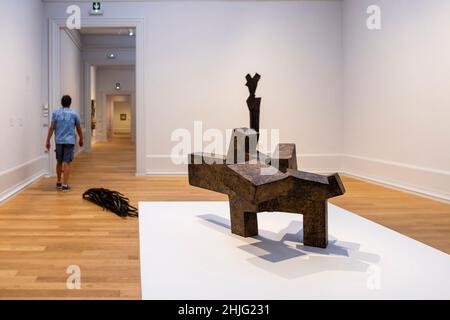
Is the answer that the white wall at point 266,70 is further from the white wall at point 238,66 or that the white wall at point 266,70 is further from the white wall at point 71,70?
the white wall at point 71,70

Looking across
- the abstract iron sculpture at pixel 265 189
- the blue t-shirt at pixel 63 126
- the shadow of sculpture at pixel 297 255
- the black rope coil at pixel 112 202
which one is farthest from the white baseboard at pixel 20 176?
the shadow of sculpture at pixel 297 255

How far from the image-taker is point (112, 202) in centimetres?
491

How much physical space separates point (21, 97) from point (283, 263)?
5.36 meters

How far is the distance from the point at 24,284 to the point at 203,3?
6.74 metres

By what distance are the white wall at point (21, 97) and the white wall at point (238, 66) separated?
3.44 feet

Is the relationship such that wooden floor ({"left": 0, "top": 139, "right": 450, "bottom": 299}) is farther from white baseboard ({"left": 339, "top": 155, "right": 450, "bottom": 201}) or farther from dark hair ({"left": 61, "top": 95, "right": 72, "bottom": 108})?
dark hair ({"left": 61, "top": 95, "right": 72, "bottom": 108})

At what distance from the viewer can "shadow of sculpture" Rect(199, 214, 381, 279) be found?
9.16ft

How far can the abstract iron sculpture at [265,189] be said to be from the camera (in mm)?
3096

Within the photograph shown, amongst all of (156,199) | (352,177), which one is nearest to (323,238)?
(156,199)

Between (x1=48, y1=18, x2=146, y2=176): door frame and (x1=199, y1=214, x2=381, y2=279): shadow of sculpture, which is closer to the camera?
(x1=199, y1=214, x2=381, y2=279): shadow of sculpture

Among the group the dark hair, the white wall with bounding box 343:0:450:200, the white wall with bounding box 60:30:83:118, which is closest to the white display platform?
the white wall with bounding box 343:0:450:200

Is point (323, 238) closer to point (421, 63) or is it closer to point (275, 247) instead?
point (275, 247)

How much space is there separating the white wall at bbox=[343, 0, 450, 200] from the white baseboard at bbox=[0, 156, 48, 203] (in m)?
5.53

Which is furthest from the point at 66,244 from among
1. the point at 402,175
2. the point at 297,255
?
the point at 402,175
